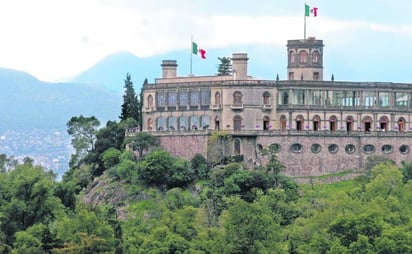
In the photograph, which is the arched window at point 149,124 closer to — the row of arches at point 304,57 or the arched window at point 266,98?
the arched window at point 266,98

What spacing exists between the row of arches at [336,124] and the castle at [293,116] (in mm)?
91

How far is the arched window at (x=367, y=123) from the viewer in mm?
136250

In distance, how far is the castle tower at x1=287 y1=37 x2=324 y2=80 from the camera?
139375mm

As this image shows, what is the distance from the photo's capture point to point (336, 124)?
136m

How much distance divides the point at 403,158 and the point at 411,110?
6.12 m

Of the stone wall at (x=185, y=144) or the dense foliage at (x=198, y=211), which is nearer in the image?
the dense foliage at (x=198, y=211)

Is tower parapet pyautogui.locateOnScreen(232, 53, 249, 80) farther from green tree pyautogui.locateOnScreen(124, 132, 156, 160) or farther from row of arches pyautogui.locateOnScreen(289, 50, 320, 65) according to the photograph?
green tree pyautogui.locateOnScreen(124, 132, 156, 160)

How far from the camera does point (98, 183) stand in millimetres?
135375

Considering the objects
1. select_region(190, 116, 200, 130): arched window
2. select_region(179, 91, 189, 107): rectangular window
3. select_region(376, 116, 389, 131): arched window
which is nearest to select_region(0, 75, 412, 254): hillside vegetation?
select_region(190, 116, 200, 130): arched window

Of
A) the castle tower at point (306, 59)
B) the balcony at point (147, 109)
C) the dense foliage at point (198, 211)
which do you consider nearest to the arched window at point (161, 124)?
the balcony at point (147, 109)

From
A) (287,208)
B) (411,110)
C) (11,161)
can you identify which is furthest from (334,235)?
(11,161)

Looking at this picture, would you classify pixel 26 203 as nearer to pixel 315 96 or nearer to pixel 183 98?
pixel 183 98

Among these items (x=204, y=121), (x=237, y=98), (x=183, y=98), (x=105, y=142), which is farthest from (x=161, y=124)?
(x=237, y=98)

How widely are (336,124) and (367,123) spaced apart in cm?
293
